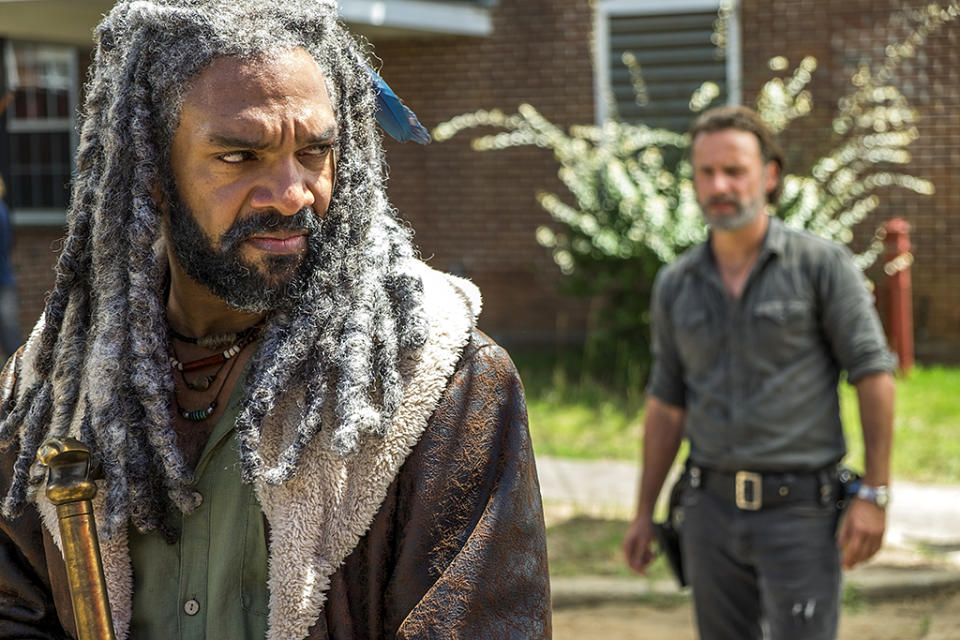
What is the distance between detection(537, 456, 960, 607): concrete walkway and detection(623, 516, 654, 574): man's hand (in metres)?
1.42

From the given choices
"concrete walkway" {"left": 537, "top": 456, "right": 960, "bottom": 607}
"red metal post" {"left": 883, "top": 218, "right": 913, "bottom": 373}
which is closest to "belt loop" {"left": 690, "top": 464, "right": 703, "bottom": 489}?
"concrete walkway" {"left": 537, "top": 456, "right": 960, "bottom": 607}

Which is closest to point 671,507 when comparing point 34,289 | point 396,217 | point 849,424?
point 396,217

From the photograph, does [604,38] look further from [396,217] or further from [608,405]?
[396,217]

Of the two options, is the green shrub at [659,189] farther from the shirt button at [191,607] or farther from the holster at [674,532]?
the shirt button at [191,607]

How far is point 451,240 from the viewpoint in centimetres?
1191

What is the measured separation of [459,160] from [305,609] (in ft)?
33.5

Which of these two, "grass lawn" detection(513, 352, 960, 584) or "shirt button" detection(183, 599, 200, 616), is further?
"grass lawn" detection(513, 352, 960, 584)

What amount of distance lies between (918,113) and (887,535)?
16.9 ft

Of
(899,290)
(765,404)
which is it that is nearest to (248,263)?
(765,404)

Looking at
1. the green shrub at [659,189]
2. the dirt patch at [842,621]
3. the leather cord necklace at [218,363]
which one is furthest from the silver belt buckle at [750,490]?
the green shrub at [659,189]

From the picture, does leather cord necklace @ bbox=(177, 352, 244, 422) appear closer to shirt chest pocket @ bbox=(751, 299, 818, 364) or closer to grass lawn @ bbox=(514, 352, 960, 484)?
shirt chest pocket @ bbox=(751, 299, 818, 364)

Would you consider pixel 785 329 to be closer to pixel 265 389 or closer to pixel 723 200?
pixel 723 200

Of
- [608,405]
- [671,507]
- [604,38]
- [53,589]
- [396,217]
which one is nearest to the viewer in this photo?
[53,589]

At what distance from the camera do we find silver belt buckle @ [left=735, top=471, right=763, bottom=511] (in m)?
4.03
